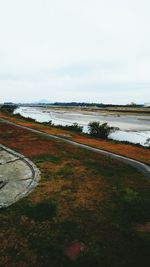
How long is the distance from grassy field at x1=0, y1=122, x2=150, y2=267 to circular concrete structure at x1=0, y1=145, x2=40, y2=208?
0.47 metres

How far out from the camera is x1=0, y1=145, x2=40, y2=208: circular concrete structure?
11.8m

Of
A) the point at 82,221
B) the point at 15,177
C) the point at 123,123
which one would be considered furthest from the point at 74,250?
the point at 123,123

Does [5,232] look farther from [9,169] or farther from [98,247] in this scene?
[9,169]

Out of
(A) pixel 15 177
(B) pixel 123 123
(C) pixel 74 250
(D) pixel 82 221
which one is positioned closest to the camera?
(C) pixel 74 250

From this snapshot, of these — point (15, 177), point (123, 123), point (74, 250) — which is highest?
point (74, 250)

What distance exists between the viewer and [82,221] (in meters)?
9.26

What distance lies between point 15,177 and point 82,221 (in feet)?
21.3

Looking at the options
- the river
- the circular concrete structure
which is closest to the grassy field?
the circular concrete structure

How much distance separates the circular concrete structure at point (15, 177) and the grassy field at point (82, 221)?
1.54 feet

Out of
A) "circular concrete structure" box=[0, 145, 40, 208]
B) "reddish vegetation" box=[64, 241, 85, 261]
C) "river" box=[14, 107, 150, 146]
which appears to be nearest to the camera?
"reddish vegetation" box=[64, 241, 85, 261]

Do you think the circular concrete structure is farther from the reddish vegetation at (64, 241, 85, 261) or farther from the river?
the river

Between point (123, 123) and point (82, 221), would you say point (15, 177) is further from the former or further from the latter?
point (123, 123)

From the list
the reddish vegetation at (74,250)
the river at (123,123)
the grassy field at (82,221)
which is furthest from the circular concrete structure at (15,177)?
the river at (123,123)

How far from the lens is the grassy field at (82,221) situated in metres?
7.30
